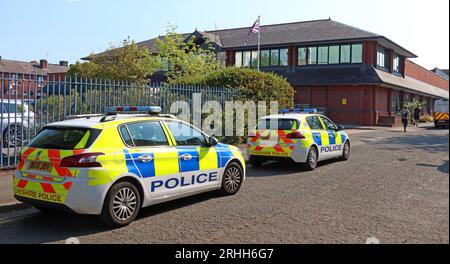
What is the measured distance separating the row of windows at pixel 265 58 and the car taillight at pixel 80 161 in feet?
105

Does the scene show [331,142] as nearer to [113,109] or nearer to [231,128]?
[231,128]

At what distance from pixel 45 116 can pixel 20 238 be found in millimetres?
5772

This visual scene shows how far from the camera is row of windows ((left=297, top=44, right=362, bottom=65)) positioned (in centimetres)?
3272

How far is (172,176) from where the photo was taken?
6.09m

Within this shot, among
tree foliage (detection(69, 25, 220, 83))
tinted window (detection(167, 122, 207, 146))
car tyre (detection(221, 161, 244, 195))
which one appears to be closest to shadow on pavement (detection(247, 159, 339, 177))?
car tyre (detection(221, 161, 244, 195))

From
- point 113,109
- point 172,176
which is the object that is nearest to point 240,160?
point 172,176

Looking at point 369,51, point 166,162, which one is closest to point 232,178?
point 166,162

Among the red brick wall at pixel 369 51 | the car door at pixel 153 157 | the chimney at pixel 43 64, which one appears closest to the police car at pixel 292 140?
the car door at pixel 153 157

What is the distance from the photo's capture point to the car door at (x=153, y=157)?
5.62 m

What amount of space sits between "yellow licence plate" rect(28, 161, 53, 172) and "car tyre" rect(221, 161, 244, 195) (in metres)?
3.00

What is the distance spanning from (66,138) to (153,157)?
3.90 feet

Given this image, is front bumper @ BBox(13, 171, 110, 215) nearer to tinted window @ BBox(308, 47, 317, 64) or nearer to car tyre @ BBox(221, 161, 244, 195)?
car tyre @ BBox(221, 161, 244, 195)

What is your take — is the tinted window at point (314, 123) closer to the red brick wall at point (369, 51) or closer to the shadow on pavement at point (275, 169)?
the shadow on pavement at point (275, 169)

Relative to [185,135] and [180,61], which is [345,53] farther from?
[185,135]
